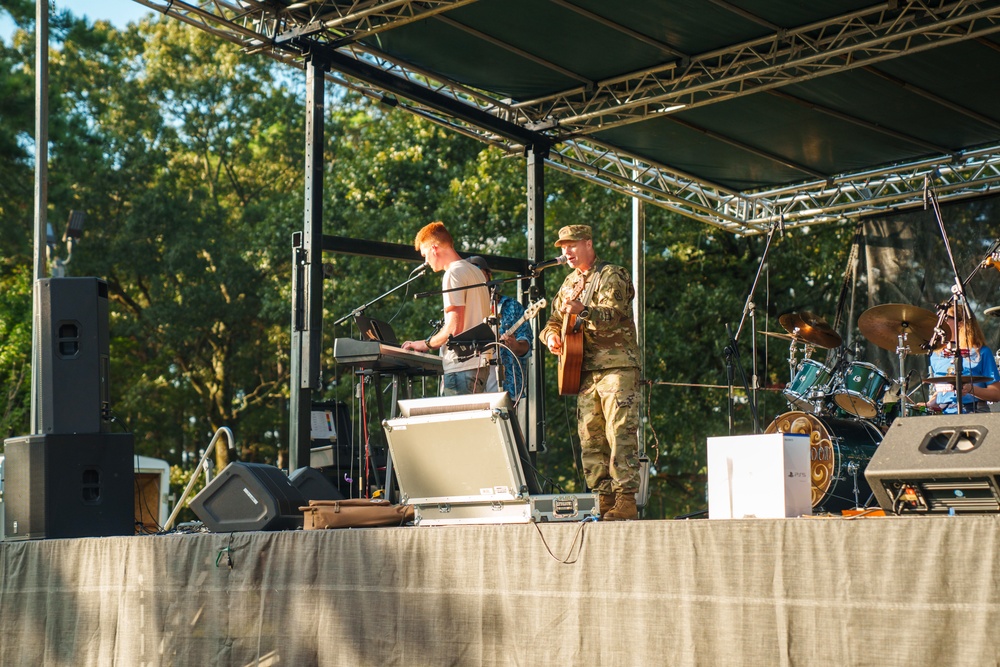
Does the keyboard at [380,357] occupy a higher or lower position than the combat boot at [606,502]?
higher

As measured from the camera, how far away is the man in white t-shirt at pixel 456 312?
5.52 m

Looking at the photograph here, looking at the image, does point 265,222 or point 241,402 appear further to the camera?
point 241,402

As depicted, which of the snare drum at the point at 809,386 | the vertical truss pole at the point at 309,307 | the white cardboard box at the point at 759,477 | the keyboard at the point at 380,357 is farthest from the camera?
the snare drum at the point at 809,386

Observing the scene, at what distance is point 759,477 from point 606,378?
1.46m

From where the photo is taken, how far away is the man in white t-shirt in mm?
5523

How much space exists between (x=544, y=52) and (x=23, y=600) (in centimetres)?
473

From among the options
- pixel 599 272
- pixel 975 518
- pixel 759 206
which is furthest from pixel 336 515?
pixel 759 206

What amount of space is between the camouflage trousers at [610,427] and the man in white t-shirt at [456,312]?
26.2 inches

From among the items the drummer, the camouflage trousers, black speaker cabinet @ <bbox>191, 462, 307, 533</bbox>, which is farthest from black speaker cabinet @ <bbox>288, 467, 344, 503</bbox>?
the drummer

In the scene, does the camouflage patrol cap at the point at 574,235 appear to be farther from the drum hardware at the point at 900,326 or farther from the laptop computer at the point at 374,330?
the drum hardware at the point at 900,326

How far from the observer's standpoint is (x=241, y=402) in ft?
76.1

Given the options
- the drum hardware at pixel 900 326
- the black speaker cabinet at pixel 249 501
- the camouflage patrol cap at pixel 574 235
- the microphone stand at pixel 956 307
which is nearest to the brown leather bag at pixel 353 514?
the black speaker cabinet at pixel 249 501

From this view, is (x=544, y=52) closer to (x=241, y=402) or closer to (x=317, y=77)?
(x=317, y=77)

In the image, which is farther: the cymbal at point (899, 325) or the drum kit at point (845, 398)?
the cymbal at point (899, 325)
